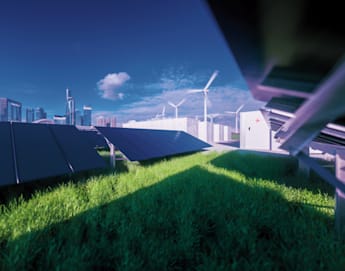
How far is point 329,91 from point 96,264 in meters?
2.51

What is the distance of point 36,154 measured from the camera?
3.81 metres

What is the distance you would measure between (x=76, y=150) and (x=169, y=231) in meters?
3.81

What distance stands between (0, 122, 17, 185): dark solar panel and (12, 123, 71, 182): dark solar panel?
0.10m

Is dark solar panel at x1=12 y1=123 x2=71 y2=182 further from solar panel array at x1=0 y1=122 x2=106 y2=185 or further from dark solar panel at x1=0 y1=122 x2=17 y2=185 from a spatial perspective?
dark solar panel at x1=0 y1=122 x2=17 y2=185

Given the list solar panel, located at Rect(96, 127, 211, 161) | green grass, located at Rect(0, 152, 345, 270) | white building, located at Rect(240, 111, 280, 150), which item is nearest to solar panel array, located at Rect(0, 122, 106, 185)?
green grass, located at Rect(0, 152, 345, 270)

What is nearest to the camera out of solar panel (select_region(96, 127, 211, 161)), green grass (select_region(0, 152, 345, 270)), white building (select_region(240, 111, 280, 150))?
green grass (select_region(0, 152, 345, 270))

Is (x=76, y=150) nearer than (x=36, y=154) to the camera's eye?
No

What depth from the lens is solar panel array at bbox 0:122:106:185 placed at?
3.20 m

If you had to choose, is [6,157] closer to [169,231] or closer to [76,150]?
[76,150]

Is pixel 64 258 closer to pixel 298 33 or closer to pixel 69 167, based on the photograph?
pixel 69 167

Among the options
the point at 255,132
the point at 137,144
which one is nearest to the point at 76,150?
the point at 137,144

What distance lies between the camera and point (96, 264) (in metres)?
1.87

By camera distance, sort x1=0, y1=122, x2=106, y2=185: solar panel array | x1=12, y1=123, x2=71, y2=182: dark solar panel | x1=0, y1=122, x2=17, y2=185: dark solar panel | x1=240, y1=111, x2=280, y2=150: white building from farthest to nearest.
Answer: x1=240, y1=111, x2=280, y2=150: white building → x1=12, y1=123, x2=71, y2=182: dark solar panel → x1=0, y1=122, x2=106, y2=185: solar panel array → x1=0, y1=122, x2=17, y2=185: dark solar panel

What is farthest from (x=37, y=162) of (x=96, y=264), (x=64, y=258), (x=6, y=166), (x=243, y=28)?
(x=243, y=28)
